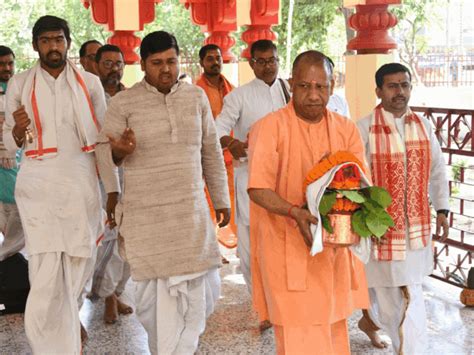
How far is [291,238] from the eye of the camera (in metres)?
3.81

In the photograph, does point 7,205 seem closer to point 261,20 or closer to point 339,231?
point 339,231

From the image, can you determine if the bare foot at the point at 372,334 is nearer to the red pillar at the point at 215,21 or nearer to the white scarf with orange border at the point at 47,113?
the white scarf with orange border at the point at 47,113

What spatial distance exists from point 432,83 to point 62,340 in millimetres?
24867

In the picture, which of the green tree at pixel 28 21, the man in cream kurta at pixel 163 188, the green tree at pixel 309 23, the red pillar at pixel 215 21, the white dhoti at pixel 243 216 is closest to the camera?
the man in cream kurta at pixel 163 188

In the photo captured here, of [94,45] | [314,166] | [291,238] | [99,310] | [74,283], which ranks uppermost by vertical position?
[94,45]

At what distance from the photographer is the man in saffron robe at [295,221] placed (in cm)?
376

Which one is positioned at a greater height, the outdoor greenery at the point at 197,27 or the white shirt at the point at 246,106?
the outdoor greenery at the point at 197,27

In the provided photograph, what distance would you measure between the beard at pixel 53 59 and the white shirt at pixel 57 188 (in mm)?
65

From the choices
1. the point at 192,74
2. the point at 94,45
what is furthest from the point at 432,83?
the point at 94,45

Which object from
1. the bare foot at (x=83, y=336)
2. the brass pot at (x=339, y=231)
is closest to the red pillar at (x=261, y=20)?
the bare foot at (x=83, y=336)

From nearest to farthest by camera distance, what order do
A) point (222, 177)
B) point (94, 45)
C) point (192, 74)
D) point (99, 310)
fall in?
point (222, 177)
point (99, 310)
point (94, 45)
point (192, 74)

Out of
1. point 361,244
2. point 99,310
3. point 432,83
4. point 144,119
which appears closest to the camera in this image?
point 361,244

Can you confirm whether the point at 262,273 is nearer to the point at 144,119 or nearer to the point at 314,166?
the point at 314,166

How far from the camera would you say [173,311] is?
4.63 metres
